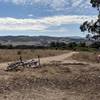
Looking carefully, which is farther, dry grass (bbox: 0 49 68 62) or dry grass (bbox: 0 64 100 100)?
dry grass (bbox: 0 49 68 62)

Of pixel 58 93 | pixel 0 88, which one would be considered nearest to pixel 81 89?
pixel 58 93

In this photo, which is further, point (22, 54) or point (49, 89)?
point (22, 54)

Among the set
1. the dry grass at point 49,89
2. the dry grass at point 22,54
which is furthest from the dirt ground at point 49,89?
the dry grass at point 22,54

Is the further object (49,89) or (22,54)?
(22,54)

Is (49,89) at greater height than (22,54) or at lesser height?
greater

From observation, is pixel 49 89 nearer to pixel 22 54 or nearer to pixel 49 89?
pixel 49 89

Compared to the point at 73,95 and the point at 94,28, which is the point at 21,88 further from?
the point at 94,28

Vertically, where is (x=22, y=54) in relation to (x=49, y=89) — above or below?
below

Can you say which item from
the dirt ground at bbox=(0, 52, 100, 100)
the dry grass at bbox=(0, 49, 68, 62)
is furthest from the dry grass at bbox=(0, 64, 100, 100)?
the dry grass at bbox=(0, 49, 68, 62)

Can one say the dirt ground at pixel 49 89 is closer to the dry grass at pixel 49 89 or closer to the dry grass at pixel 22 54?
the dry grass at pixel 49 89

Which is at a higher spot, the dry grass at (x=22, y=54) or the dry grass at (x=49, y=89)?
the dry grass at (x=49, y=89)


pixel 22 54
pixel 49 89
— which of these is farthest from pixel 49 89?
pixel 22 54

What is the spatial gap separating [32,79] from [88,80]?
10.3 ft

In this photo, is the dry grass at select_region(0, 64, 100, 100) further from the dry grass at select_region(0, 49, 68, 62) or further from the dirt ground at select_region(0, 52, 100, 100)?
the dry grass at select_region(0, 49, 68, 62)
